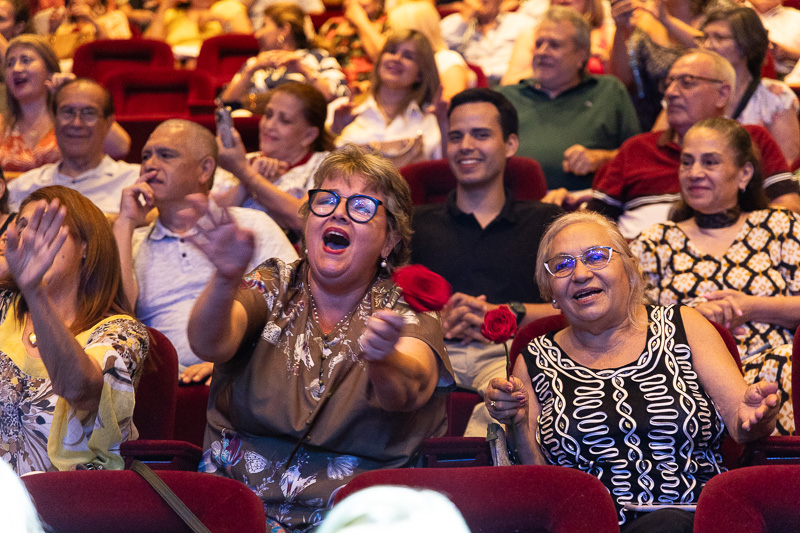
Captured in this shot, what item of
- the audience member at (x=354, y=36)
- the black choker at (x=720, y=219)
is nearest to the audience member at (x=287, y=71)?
the audience member at (x=354, y=36)

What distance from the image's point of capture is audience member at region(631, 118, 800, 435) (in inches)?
96.5

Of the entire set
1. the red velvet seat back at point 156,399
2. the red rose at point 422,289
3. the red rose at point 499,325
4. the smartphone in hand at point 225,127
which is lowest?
the red velvet seat back at point 156,399

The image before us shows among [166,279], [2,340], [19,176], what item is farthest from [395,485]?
[19,176]

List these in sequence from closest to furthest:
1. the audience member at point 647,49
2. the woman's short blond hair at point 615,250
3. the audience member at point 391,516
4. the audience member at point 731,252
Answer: the audience member at point 391,516 → the woman's short blond hair at point 615,250 → the audience member at point 731,252 → the audience member at point 647,49

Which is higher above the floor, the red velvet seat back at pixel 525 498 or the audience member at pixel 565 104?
the audience member at pixel 565 104

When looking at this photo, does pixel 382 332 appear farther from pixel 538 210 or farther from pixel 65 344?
pixel 538 210

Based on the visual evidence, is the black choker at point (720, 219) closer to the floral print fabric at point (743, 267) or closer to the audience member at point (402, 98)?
the floral print fabric at point (743, 267)

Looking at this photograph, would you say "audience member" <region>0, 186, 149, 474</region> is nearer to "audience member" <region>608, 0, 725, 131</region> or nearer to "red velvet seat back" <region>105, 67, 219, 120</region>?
"audience member" <region>608, 0, 725, 131</region>

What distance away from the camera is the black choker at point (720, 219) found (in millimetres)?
2695

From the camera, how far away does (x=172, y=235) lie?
2881mm

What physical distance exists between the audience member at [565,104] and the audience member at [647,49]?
32 cm

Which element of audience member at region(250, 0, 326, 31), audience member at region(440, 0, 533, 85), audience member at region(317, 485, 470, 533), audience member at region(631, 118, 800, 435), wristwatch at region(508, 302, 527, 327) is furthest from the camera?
audience member at region(250, 0, 326, 31)

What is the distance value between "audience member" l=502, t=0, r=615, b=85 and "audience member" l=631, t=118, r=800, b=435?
2048mm

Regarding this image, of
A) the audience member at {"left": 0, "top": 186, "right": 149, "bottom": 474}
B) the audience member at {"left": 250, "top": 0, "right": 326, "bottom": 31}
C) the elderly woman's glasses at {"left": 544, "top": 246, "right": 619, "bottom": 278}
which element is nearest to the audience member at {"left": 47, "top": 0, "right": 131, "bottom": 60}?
the audience member at {"left": 250, "top": 0, "right": 326, "bottom": 31}
